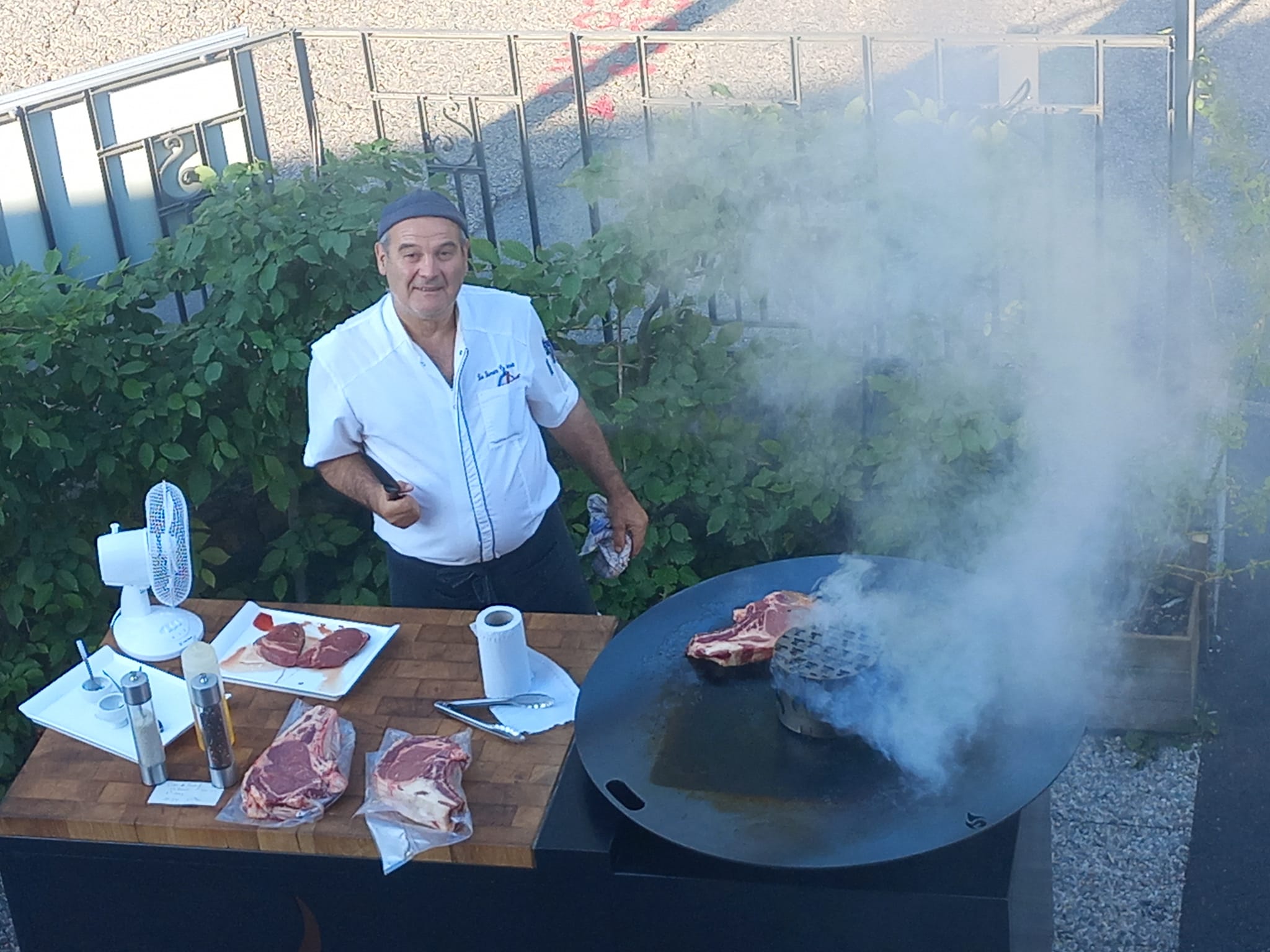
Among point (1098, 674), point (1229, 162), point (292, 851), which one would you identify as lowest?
point (1098, 674)

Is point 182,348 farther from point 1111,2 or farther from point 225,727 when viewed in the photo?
point 1111,2

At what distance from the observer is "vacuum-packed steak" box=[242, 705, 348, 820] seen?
257 centimetres

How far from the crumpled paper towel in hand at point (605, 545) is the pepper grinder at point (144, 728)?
1.39m

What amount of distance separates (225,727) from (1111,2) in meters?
8.48

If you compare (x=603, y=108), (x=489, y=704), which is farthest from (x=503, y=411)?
(x=603, y=108)

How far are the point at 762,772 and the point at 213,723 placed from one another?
3.57 feet

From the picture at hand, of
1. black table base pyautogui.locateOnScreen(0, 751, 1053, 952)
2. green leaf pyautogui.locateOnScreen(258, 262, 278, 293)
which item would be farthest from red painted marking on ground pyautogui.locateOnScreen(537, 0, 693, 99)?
black table base pyautogui.locateOnScreen(0, 751, 1053, 952)

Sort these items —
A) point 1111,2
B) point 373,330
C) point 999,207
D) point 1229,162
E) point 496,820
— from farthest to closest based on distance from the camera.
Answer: point 1111,2 → point 999,207 → point 1229,162 → point 373,330 → point 496,820

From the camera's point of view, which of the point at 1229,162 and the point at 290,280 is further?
the point at 290,280

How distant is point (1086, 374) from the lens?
4.16 metres

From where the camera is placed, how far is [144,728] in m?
2.63

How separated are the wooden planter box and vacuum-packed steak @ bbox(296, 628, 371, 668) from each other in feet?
7.45

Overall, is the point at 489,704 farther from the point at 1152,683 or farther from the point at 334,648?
the point at 1152,683

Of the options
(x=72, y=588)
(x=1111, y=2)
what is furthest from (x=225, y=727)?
(x=1111, y=2)
